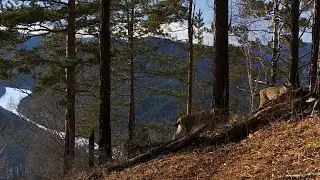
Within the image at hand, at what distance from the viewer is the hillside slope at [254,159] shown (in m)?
5.06

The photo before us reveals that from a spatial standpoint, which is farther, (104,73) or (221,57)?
(104,73)

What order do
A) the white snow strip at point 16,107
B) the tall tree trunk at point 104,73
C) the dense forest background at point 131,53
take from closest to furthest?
1. the tall tree trunk at point 104,73
2. the dense forest background at point 131,53
3. the white snow strip at point 16,107

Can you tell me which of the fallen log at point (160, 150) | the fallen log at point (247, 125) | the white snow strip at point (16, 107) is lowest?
the white snow strip at point (16, 107)

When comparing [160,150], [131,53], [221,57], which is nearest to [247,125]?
[160,150]

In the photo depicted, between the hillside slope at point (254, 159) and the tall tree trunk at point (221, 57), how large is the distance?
4045mm

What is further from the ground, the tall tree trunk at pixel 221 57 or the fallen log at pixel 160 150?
the tall tree trunk at pixel 221 57

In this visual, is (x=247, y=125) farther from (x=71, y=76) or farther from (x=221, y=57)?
(x=71, y=76)

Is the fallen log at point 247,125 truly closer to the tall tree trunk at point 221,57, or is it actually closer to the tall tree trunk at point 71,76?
the tall tree trunk at point 221,57

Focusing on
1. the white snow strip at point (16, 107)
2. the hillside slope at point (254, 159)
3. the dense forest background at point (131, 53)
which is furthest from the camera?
the white snow strip at point (16, 107)

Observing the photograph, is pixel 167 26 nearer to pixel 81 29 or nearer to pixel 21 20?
pixel 81 29

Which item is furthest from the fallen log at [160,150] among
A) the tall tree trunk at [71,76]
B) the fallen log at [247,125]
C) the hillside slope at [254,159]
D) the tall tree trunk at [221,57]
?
the tall tree trunk at [71,76]

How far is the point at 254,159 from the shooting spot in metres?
5.72

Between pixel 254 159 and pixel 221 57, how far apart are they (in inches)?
234

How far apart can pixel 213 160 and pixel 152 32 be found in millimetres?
19481
